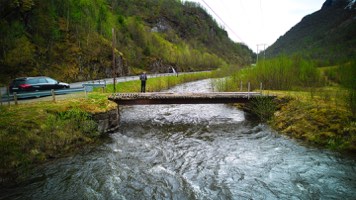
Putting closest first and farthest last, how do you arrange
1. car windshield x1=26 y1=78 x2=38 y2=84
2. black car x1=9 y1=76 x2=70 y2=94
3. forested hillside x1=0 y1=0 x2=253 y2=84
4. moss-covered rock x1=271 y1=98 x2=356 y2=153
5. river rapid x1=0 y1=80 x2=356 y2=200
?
river rapid x1=0 y1=80 x2=356 y2=200
moss-covered rock x1=271 y1=98 x2=356 y2=153
black car x1=9 y1=76 x2=70 y2=94
car windshield x1=26 y1=78 x2=38 y2=84
forested hillside x1=0 y1=0 x2=253 y2=84

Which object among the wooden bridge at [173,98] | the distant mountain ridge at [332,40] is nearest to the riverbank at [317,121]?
the wooden bridge at [173,98]

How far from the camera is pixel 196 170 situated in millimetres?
10352

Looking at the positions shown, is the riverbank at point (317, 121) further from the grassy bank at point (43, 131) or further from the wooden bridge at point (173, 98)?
the grassy bank at point (43, 131)

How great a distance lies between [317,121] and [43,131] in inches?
611

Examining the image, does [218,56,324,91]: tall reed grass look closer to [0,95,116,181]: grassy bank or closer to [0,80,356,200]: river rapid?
[0,80,356,200]: river rapid

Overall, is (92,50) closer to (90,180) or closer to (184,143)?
(184,143)

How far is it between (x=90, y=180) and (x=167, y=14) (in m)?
145

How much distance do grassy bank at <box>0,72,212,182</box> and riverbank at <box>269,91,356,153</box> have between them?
12.3 meters

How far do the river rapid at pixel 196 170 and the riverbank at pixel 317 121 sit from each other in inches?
35.9

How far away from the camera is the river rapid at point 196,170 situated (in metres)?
8.44

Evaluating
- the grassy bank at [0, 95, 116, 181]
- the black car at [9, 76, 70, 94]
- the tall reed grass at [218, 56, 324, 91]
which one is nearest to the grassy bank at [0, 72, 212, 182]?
the grassy bank at [0, 95, 116, 181]

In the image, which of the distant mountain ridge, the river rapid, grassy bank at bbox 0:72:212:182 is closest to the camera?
the river rapid

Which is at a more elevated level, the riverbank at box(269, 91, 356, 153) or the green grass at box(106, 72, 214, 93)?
the green grass at box(106, 72, 214, 93)

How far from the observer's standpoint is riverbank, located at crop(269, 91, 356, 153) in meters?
12.5
